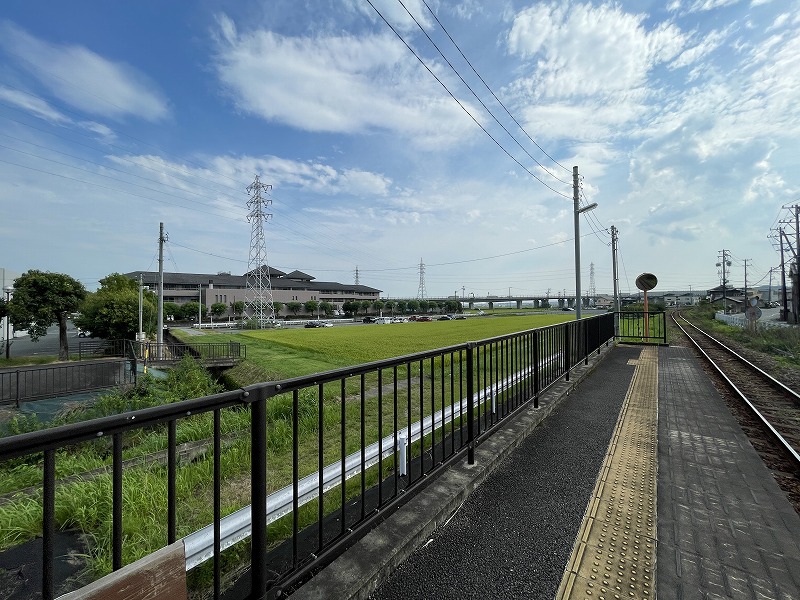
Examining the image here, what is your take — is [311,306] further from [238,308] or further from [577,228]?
[577,228]

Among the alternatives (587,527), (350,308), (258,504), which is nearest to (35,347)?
(258,504)

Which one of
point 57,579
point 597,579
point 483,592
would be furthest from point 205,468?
point 597,579

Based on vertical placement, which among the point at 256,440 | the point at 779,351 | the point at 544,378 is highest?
the point at 256,440

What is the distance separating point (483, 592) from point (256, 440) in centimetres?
Answer: 143

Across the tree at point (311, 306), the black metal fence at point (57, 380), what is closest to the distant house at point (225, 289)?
the tree at point (311, 306)

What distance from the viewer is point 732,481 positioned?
3.11 metres

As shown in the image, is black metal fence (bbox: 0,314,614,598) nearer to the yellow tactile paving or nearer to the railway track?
the yellow tactile paving

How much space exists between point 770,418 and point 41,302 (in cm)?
3299

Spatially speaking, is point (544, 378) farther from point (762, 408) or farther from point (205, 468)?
point (205, 468)

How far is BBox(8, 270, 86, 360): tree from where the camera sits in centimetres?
2203

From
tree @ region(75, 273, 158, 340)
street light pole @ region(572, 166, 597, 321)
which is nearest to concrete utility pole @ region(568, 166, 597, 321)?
street light pole @ region(572, 166, 597, 321)

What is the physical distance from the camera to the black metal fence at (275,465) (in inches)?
49.6

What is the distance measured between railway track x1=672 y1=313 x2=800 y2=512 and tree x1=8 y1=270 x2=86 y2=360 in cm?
3112

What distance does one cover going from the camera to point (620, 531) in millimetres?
2383
